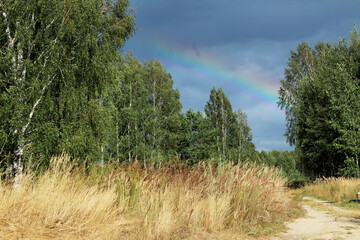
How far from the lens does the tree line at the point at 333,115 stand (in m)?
20.0

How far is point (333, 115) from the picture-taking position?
23.1 m

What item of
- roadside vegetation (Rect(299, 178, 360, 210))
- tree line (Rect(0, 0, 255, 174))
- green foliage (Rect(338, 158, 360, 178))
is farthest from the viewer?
green foliage (Rect(338, 158, 360, 178))

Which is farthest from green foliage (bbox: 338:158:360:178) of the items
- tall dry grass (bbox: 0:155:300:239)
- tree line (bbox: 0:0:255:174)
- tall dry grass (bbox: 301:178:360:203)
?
tall dry grass (bbox: 0:155:300:239)

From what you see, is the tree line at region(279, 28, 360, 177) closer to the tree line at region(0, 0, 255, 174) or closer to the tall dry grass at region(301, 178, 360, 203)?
the tall dry grass at region(301, 178, 360, 203)

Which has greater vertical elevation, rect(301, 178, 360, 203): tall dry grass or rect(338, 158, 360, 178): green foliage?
rect(338, 158, 360, 178): green foliage

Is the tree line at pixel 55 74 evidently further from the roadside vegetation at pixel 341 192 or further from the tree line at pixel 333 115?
the tree line at pixel 333 115

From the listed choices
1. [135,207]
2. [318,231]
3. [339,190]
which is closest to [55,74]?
[135,207]

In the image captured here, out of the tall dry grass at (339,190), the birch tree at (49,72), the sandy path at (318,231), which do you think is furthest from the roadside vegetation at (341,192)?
the birch tree at (49,72)

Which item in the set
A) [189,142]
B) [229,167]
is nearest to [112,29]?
[229,167]

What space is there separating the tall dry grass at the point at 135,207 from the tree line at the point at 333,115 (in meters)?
15.6

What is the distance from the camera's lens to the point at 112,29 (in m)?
15.2

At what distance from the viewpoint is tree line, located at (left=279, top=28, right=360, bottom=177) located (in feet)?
65.6

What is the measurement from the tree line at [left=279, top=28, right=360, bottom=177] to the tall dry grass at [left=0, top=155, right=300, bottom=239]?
1558 cm

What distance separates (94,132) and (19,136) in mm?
4243
